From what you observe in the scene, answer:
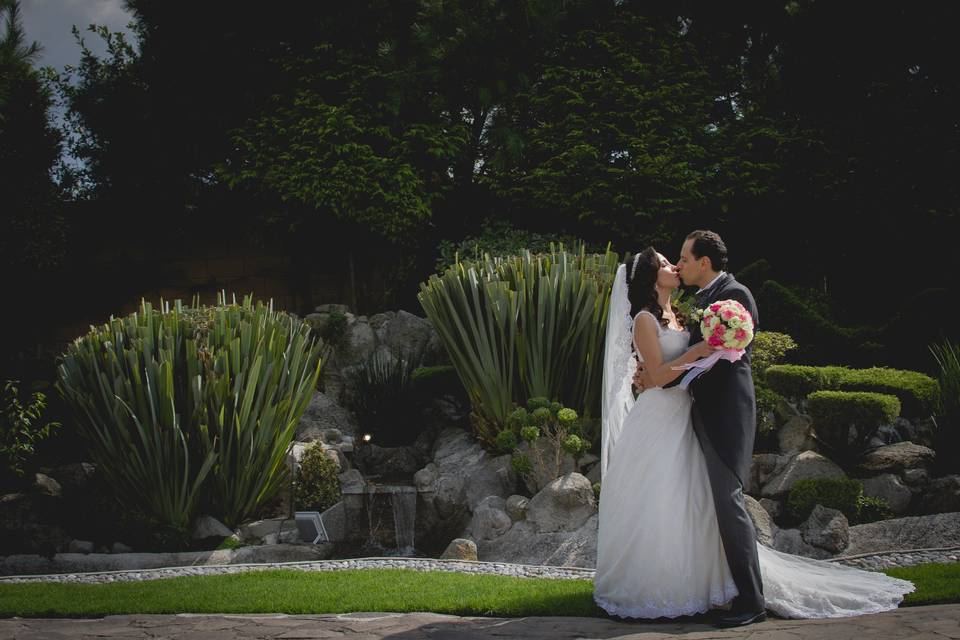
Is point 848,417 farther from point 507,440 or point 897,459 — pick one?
point 507,440

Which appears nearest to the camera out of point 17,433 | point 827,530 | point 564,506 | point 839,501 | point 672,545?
point 672,545

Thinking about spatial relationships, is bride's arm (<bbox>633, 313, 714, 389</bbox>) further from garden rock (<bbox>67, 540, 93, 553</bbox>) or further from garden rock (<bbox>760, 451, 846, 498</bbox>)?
garden rock (<bbox>67, 540, 93, 553</bbox>)

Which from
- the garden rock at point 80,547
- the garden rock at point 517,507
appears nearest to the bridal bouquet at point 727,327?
the garden rock at point 517,507

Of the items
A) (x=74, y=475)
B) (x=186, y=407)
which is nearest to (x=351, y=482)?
(x=186, y=407)

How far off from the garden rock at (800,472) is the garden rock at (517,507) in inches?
85.3

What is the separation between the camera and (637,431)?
5023 mm

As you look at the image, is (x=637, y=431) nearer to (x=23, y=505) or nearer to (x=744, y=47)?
(x=23, y=505)

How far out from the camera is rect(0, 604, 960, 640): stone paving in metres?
4.37

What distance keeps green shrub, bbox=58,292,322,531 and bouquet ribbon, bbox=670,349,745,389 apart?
4.52 meters

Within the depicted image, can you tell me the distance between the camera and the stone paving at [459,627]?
4367 millimetres

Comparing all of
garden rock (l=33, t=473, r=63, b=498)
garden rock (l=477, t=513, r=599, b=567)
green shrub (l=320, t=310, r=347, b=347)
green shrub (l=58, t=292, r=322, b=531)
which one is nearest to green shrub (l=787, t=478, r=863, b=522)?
garden rock (l=477, t=513, r=599, b=567)

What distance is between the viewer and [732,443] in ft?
15.8

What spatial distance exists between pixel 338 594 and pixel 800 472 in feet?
14.6

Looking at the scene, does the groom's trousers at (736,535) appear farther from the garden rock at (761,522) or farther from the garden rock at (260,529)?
the garden rock at (260,529)
